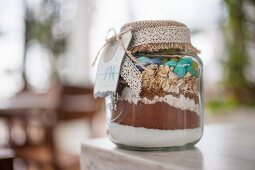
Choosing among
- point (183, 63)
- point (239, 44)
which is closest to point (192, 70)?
point (183, 63)

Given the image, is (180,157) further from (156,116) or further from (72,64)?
(72,64)

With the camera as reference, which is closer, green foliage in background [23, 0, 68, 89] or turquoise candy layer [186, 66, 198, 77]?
turquoise candy layer [186, 66, 198, 77]

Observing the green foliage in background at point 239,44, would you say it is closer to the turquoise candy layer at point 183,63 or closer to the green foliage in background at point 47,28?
the green foliage in background at point 47,28

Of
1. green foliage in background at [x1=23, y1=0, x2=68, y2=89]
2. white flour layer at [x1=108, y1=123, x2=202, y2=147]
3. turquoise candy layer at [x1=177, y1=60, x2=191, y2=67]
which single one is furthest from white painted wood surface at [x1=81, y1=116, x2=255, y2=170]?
green foliage in background at [x1=23, y1=0, x2=68, y2=89]

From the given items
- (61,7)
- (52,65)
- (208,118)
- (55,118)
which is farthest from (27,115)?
(61,7)

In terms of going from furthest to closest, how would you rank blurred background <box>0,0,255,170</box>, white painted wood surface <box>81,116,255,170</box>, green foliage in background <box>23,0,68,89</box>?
green foliage in background <box>23,0,68,89</box> → blurred background <box>0,0,255,170</box> → white painted wood surface <box>81,116,255,170</box>

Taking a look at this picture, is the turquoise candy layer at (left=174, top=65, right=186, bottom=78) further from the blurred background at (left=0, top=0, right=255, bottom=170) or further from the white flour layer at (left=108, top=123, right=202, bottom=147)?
the blurred background at (left=0, top=0, right=255, bottom=170)
